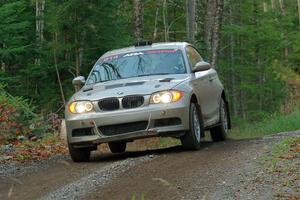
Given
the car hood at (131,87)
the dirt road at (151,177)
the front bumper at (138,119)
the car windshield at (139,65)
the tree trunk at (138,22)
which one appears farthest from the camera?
the tree trunk at (138,22)

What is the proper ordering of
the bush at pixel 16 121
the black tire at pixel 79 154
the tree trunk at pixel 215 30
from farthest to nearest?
the tree trunk at pixel 215 30 → the bush at pixel 16 121 → the black tire at pixel 79 154

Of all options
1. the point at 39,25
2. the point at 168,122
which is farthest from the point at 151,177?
the point at 39,25

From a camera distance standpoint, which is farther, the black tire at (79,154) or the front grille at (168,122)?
the black tire at (79,154)

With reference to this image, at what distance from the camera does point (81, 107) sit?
10.2 metres

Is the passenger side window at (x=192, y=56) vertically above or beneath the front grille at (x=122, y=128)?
above

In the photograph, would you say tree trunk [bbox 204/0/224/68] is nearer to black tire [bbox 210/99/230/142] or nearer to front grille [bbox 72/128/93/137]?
black tire [bbox 210/99/230/142]

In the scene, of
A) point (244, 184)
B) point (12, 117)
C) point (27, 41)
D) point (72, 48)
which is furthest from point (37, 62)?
point (244, 184)

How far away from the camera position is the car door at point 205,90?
36.7ft

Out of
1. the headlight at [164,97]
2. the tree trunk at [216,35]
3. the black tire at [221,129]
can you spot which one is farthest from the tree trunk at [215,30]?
the headlight at [164,97]

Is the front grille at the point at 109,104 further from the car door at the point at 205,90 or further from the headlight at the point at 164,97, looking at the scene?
the car door at the point at 205,90

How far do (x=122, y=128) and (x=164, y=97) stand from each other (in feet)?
2.57

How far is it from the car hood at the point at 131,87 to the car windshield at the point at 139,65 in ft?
1.14

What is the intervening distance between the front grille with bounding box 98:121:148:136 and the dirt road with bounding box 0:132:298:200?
0.49 m

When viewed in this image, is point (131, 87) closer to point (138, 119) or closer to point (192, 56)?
point (138, 119)
